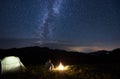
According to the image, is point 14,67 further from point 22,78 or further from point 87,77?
point 87,77

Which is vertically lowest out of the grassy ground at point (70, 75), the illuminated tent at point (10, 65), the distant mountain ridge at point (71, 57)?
the grassy ground at point (70, 75)

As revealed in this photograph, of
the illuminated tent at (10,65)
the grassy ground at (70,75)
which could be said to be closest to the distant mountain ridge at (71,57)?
the grassy ground at (70,75)

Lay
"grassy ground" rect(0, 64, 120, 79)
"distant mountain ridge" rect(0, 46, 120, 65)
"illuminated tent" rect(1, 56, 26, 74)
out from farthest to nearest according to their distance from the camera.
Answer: "distant mountain ridge" rect(0, 46, 120, 65) → "illuminated tent" rect(1, 56, 26, 74) → "grassy ground" rect(0, 64, 120, 79)

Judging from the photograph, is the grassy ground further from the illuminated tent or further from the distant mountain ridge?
the distant mountain ridge

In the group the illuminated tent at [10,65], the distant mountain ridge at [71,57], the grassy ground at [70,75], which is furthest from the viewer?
the distant mountain ridge at [71,57]

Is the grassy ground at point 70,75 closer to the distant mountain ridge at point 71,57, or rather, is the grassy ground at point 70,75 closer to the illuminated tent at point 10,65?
the illuminated tent at point 10,65

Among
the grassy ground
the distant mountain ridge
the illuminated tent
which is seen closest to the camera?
the grassy ground

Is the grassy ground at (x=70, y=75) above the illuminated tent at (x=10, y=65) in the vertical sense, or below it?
below

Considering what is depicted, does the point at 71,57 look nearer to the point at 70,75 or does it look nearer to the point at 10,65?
the point at 10,65

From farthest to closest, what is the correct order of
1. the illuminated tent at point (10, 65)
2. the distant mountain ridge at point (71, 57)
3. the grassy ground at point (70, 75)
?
the distant mountain ridge at point (71, 57), the illuminated tent at point (10, 65), the grassy ground at point (70, 75)

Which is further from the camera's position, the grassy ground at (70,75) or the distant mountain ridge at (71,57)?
the distant mountain ridge at (71,57)

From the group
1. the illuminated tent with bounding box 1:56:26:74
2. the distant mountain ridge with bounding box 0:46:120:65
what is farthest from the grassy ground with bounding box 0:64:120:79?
the distant mountain ridge with bounding box 0:46:120:65

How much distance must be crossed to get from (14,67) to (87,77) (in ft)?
32.7

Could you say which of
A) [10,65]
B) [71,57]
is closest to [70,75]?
[10,65]
